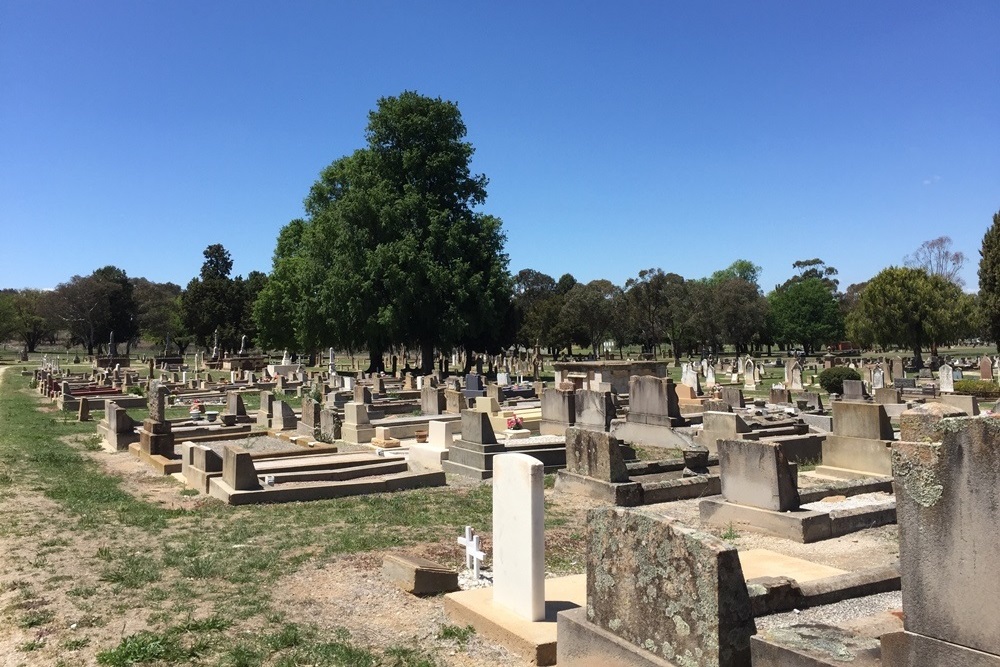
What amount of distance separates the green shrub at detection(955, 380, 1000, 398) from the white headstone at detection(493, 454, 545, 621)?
27.2 meters

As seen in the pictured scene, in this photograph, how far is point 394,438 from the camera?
1952 centimetres

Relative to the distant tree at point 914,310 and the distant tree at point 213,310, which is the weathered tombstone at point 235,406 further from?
the distant tree at point 213,310

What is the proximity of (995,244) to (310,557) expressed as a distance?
55861 mm

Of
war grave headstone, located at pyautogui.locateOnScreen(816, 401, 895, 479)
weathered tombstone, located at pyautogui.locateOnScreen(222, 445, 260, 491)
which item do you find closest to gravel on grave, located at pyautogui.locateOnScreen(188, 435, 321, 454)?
weathered tombstone, located at pyautogui.locateOnScreen(222, 445, 260, 491)

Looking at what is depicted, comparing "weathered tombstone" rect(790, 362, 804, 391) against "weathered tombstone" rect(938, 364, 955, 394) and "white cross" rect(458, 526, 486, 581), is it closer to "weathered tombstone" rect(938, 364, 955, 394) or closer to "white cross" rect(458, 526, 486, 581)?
"weathered tombstone" rect(938, 364, 955, 394)

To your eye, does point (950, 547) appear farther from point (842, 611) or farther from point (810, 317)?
point (810, 317)

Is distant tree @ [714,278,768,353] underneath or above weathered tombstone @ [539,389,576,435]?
above

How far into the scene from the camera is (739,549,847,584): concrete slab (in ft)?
22.8

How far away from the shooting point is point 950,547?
9.89 feet

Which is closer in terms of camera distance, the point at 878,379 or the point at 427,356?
the point at 878,379

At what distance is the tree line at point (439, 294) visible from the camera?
40.8 metres

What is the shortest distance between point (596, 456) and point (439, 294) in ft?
95.9

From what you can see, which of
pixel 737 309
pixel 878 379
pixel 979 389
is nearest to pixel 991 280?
pixel 878 379

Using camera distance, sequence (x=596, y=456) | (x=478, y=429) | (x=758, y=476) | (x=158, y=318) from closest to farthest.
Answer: (x=758, y=476), (x=596, y=456), (x=478, y=429), (x=158, y=318)
